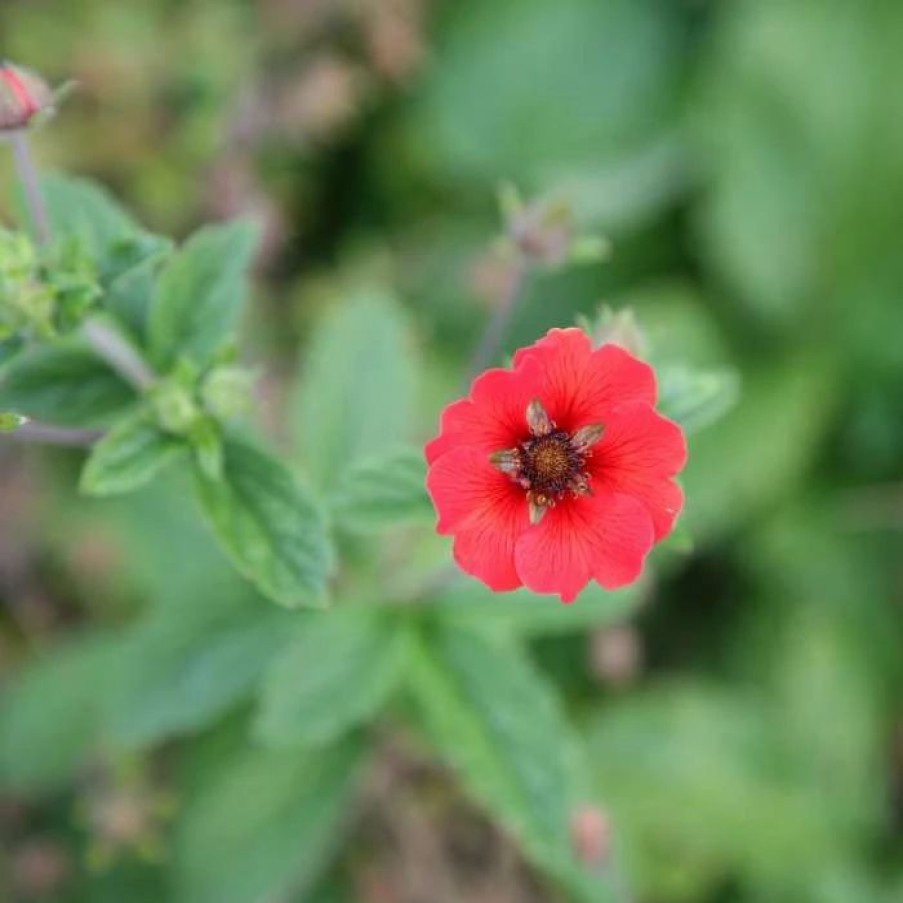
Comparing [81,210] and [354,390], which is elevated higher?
[81,210]

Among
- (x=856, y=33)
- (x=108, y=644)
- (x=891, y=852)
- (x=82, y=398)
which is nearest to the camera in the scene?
(x=82, y=398)

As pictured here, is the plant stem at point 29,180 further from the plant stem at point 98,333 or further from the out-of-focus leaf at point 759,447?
the out-of-focus leaf at point 759,447

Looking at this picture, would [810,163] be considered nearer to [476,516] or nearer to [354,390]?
[354,390]

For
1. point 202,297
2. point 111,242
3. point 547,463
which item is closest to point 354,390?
point 202,297

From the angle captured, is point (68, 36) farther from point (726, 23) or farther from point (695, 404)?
point (695, 404)

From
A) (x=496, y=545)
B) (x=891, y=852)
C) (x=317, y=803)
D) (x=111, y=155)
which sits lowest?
(x=891, y=852)

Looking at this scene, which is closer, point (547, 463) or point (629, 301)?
point (547, 463)

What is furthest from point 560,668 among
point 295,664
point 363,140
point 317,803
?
point 363,140

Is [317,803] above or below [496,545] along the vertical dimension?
below
